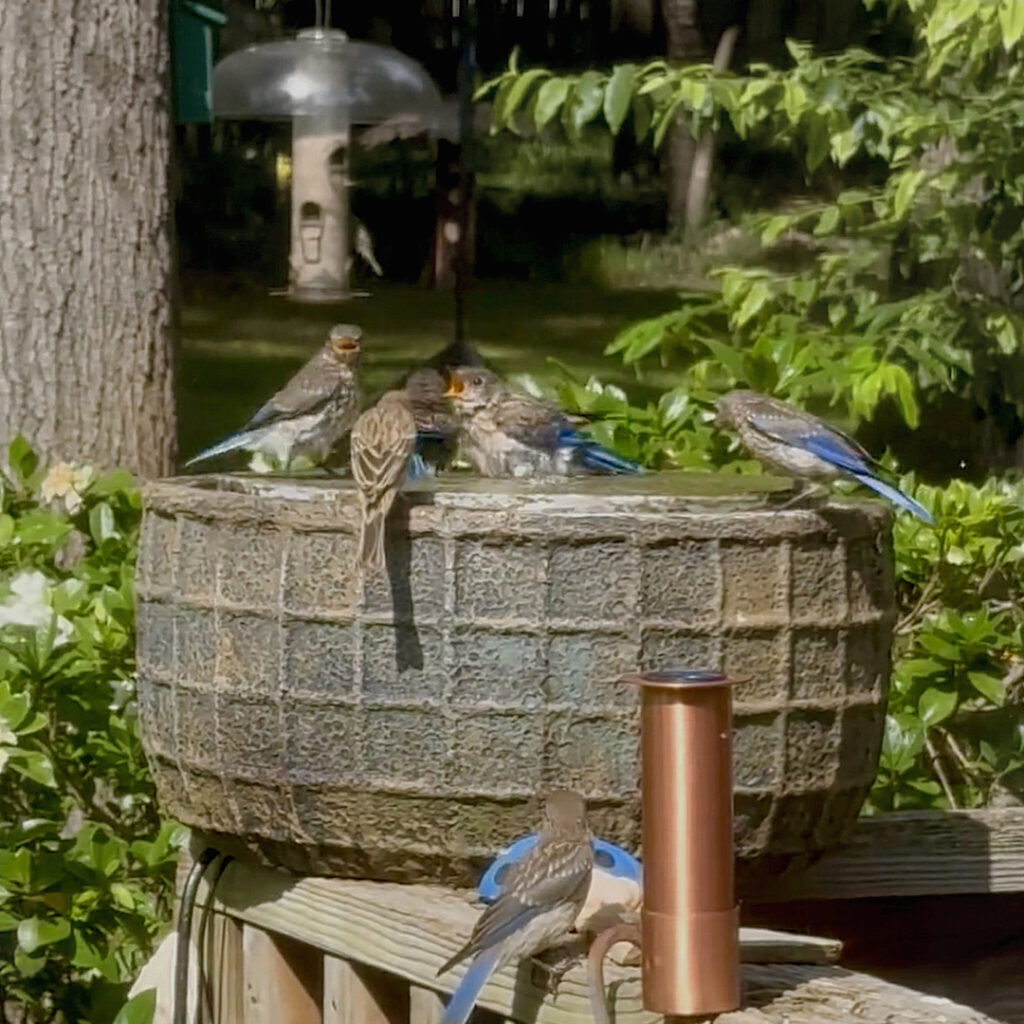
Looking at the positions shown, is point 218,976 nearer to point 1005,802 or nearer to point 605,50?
point 1005,802

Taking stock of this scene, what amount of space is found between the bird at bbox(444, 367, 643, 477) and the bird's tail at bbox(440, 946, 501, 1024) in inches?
46.1

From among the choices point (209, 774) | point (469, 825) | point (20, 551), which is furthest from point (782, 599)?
point (20, 551)

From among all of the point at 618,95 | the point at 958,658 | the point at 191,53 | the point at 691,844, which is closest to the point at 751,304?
the point at 618,95

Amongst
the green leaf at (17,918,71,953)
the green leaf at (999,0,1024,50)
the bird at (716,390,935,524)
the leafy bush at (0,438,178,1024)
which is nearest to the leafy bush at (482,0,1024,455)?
the green leaf at (999,0,1024,50)

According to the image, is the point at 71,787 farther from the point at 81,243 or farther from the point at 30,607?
the point at 81,243

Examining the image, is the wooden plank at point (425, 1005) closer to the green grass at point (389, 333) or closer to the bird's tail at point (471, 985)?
the bird's tail at point (471, 985)

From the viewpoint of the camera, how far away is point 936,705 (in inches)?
143

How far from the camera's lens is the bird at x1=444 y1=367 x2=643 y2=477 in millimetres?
3490

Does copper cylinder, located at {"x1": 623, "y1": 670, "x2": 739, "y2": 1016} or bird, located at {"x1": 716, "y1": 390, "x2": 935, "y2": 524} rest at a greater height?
bird, located at {"x1": 716, "y1": 390, "x2": 935, "y2": 524}

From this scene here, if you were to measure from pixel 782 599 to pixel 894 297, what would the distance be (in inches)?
176

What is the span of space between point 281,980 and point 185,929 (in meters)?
0.16

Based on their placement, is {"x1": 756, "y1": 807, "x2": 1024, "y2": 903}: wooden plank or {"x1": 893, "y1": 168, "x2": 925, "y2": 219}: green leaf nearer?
{"x1": 756, "y1": 807, "x2": 1024, "y2": 903}: wooden plank

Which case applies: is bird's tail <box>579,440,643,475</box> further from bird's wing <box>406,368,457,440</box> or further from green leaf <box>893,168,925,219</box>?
green leaf <box>893,168,925,219</box>

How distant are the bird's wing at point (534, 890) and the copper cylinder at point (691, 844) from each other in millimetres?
230
